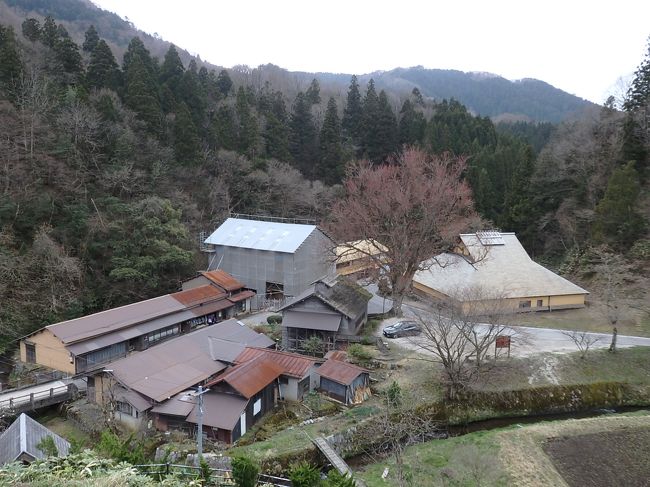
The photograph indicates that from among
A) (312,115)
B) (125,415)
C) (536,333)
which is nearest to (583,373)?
(536,333)

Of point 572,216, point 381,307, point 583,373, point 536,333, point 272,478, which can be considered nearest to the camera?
point 272,478

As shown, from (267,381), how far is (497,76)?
12455cm

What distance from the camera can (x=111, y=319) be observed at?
2042 cm

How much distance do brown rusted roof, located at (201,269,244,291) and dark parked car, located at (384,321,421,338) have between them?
1007 centimetres

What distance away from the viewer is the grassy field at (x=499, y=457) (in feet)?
40.9

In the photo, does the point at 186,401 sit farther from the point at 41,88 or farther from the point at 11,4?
the point at 11,4

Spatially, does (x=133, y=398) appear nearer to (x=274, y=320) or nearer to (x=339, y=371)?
(x=339, y=371)

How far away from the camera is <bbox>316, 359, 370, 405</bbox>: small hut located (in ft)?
54.0

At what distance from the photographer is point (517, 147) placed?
4572 centimetres

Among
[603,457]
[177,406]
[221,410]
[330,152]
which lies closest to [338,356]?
[221,410]

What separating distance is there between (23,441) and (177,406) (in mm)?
4417

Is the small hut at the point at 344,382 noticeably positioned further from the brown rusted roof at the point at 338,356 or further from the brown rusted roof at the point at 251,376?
the brown rusted roof at the point at 251,376

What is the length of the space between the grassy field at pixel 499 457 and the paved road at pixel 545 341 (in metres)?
4.20

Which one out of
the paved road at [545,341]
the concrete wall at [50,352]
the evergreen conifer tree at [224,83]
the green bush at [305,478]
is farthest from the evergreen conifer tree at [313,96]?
the green bush at [305,478]
